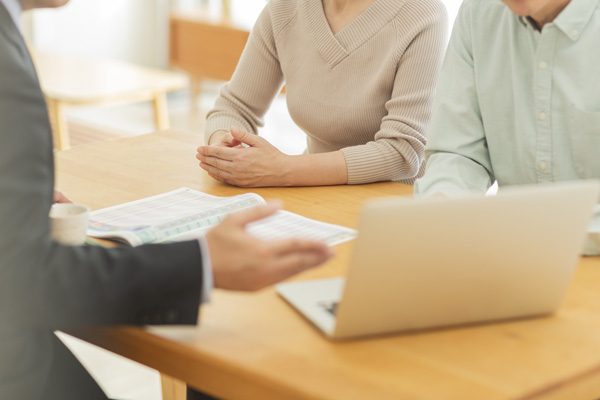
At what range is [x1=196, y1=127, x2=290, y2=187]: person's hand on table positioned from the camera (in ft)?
4.81

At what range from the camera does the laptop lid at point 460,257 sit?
31.4 inches

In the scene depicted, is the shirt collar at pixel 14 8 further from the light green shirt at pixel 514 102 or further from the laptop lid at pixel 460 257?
the light green shirt at pixel 514 102

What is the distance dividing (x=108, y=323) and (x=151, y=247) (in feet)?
0.32

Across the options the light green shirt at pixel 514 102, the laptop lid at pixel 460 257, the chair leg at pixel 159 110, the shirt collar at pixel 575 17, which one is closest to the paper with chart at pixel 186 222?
the light green shirt at pixel 514 102

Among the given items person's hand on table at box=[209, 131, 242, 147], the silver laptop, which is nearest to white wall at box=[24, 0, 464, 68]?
person's hand on table at box=[209, 131, 242, 147]

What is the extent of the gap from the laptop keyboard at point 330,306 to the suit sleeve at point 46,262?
0.16 m

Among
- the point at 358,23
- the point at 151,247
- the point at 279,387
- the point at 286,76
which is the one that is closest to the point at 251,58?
the point at 286,76

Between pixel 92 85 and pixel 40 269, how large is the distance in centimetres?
281

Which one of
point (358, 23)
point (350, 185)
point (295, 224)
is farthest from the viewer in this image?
point (358, 23)

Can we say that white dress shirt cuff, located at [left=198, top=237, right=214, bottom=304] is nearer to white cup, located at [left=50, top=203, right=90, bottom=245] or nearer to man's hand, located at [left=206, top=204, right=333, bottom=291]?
man's hand, located at [left=206, top=204, right=333, bottom=291]

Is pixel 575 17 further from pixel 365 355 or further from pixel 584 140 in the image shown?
pixel 365 355

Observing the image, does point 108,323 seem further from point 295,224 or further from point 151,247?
point 295,224

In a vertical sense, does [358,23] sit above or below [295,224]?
above

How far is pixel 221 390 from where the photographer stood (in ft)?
2.75
